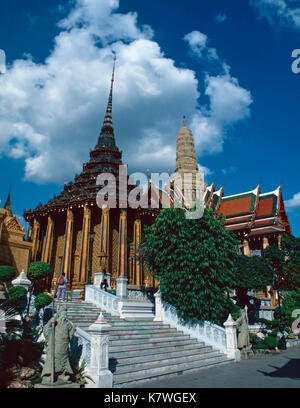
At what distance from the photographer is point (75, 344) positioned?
26.3ft

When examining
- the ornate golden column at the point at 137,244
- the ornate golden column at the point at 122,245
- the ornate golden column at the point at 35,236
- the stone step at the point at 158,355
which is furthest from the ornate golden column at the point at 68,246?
the stone step at the point at 158,355

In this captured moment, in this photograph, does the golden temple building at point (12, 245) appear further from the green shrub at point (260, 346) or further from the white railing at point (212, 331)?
the green shrub at point (260, 346)

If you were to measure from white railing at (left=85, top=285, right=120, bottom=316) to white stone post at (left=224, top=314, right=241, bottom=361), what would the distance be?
438cm

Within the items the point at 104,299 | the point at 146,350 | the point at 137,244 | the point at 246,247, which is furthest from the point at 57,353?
the point at 246,247

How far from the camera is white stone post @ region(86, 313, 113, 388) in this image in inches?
278

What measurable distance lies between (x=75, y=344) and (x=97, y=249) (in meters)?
14.4

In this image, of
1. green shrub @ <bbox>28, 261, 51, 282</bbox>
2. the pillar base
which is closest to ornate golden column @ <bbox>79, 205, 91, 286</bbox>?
green shrub @ <bbox>28, 261, 51, 282</bbox>

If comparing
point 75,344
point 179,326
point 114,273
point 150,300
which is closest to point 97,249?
point 114,273

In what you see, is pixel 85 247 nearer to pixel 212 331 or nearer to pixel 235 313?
pixel 235 313

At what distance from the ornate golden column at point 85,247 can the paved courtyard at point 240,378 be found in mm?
12055

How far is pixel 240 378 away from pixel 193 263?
492 cm

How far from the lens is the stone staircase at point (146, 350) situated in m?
8.25

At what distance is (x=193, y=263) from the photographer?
1273 centimetres
